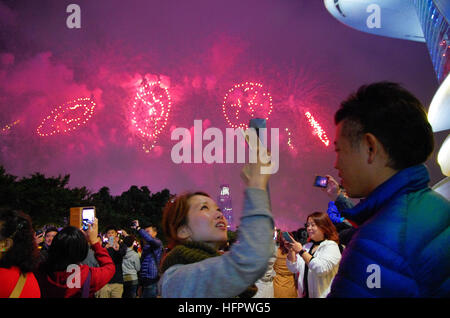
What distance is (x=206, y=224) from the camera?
2.11 metres

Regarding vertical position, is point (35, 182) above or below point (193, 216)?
above

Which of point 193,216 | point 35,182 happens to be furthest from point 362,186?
point 35,182

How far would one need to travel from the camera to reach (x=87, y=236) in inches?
152

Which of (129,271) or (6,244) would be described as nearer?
(6,244)

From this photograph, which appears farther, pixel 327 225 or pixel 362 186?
pixel 327 225

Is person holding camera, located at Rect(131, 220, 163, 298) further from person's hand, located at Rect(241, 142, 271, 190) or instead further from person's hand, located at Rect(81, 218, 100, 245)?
person's hand, located at Rect(241, 142, 271, 190)

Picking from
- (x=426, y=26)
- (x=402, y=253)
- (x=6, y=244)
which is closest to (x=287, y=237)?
(x=6, y=244)

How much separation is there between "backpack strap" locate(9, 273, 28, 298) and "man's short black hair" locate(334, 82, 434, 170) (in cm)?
255

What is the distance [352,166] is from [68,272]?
2751 millimetres

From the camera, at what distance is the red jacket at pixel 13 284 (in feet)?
8.55

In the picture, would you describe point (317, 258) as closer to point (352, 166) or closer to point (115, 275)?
point (352, 166)
